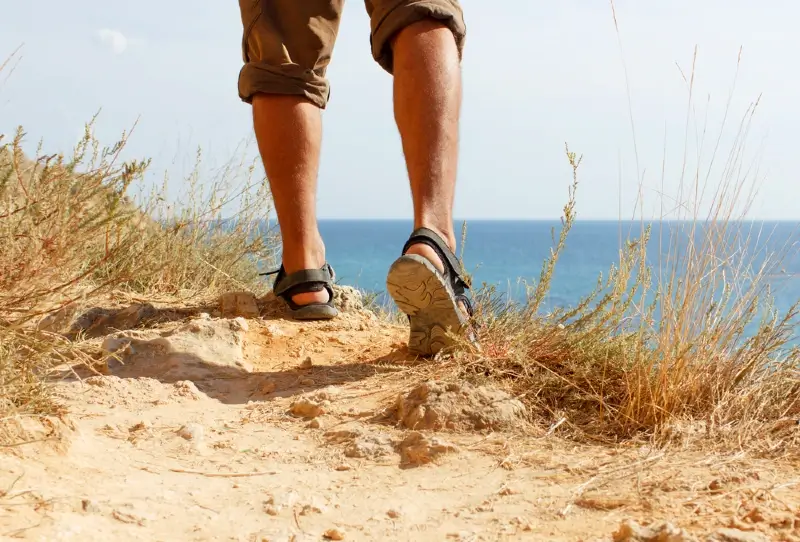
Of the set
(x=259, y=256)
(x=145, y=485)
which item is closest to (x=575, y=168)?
(x=145, y=485)

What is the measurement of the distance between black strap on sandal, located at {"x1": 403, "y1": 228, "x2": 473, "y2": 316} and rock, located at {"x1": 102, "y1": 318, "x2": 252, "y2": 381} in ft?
2.41

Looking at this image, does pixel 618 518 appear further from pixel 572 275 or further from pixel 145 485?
pixel 572 275

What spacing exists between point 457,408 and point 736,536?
79 cm

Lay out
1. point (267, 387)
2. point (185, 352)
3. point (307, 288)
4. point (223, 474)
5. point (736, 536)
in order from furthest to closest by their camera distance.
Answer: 1. point (307, 288)
2. point (185, 352)
3. point (267, 387)
4. point (223, 474)
5. point (736, 536)

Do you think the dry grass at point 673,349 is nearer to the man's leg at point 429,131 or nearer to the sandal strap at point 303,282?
the man's leg at point 429,131

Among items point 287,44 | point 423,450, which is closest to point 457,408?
point 423,450

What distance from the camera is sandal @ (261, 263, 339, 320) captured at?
9.52ft

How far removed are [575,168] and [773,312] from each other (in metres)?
Answer: 0.69

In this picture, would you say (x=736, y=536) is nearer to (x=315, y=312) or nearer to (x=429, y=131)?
(x=429, y=131)

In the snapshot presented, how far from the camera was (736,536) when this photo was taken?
127 centimetres

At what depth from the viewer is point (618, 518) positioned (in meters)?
1.40

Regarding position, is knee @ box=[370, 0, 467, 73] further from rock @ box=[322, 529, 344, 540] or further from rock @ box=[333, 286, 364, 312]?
rock @ box=[322, 529, 344, 540]

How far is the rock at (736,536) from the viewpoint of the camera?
1262 mm

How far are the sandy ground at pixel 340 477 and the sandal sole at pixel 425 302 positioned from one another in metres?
0.12
